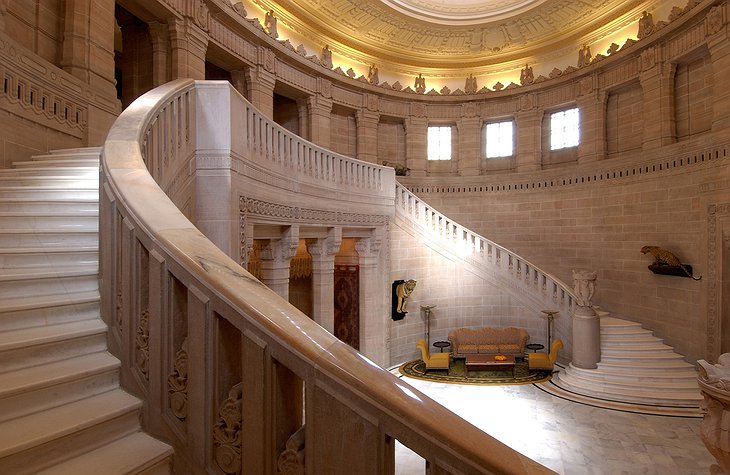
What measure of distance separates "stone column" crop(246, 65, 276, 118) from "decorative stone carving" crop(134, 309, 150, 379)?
1314cm

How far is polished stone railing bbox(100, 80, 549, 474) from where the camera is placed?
160 cm

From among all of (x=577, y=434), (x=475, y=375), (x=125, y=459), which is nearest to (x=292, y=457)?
(x=125, y=459)

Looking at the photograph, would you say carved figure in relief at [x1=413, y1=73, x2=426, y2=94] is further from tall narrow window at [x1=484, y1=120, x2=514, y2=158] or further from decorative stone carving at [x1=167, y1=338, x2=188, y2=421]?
decorative stone carving at [x1=167, y1=338, x2=188, y2=421]

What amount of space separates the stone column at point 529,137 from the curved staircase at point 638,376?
8017 mm

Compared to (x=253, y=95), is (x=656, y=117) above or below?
below

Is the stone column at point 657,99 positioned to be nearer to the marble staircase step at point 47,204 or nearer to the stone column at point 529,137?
the stone column at point 529,137

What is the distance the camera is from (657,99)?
14.1 metres

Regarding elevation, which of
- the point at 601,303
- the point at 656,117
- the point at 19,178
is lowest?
the point at 601,303

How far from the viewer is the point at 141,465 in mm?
1971

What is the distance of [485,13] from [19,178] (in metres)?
18.6

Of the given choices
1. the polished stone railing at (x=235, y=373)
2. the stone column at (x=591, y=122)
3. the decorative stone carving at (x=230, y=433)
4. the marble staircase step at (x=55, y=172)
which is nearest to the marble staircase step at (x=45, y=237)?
the polished stone railing at (x=235, y=373)

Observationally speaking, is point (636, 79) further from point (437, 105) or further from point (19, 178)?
point (19, 178)

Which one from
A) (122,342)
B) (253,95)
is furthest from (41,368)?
(253,95)

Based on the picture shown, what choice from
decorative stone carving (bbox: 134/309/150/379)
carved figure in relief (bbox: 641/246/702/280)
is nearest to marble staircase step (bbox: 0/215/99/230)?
decorative stone carving (bbox: 134/309/150/379)
